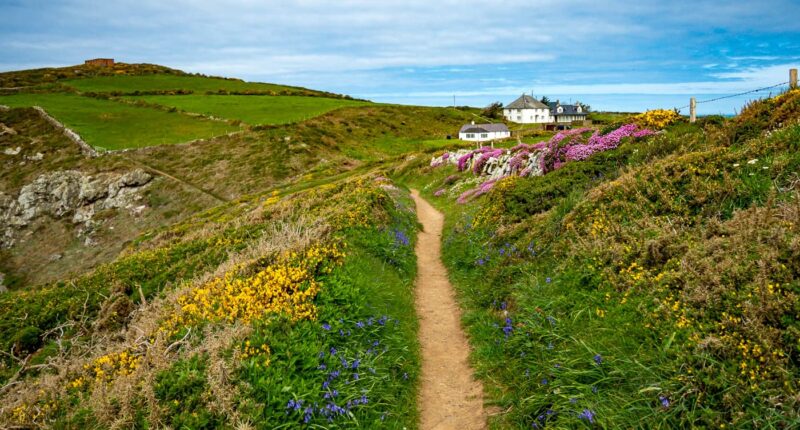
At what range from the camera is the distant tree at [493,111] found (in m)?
146

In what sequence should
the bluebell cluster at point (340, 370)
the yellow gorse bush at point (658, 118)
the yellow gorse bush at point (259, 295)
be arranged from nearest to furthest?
the bluebell cluster at point (340, 370)
the yellow gorse bush at point (259, 295)
the yellow gorse bush at point (658, 118)

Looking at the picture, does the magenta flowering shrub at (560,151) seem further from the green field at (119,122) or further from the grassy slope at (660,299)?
the green field at (119,122)

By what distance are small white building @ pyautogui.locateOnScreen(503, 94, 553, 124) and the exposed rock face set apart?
11879 cm

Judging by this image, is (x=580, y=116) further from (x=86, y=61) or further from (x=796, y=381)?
(x=86, y=61)

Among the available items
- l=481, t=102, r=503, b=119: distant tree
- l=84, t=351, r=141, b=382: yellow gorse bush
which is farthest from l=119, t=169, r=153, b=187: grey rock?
l=481, t=102, r=503, b=119: distant tree

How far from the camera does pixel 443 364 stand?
30.8ft

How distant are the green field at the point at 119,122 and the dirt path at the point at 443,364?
226 feet

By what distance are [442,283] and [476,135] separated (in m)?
91.9

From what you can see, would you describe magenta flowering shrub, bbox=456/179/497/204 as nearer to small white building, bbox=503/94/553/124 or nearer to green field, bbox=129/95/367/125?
green field, bbox=129/95/367/125

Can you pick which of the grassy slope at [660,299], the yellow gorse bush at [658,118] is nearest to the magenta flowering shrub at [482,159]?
the yellow gorse bush at [658,118]

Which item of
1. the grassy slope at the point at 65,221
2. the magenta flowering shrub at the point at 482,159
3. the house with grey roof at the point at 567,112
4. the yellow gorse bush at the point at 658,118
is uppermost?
the house with grey roof at the point at 567,112

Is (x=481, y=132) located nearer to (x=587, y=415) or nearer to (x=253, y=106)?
(x=253, y=106)

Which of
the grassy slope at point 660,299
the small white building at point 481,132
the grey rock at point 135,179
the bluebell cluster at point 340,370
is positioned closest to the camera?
the grassy slope at point 660,299

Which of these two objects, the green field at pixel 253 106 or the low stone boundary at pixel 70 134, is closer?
the low stone boundary at pixel 70 134
